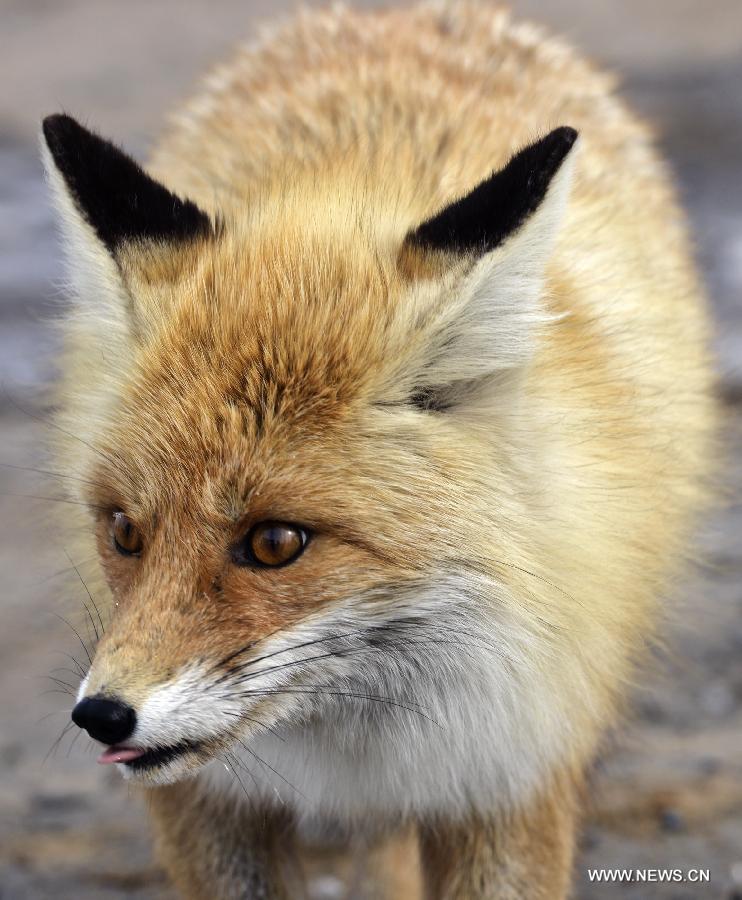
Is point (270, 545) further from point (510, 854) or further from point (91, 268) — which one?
point (510, 854)

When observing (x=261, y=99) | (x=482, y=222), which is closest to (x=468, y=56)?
(x=261, y=99)

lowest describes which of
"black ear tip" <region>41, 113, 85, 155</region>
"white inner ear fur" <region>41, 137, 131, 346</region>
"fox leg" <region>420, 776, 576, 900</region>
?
"fox leg" <region>420, 776, 576, 900</region>

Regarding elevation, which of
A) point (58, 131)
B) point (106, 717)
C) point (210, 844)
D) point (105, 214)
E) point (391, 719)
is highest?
point (58, 131)

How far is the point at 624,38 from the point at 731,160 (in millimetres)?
3836

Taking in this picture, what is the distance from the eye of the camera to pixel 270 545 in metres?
3.29

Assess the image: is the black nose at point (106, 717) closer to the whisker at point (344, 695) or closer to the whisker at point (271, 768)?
the whisker at point (344, 695)

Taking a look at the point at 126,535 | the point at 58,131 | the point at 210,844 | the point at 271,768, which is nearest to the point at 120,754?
the point at 126,535

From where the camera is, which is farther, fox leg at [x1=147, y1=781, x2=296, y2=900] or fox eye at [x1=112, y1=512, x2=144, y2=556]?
fox leg at [x1=147, y1=781, x2=296, y2=900]

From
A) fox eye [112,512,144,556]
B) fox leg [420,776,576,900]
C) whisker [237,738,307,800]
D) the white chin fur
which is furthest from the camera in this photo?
fox leg [420,776,576,900]

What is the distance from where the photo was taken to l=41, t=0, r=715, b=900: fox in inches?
129

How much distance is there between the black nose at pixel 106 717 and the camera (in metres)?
2.99

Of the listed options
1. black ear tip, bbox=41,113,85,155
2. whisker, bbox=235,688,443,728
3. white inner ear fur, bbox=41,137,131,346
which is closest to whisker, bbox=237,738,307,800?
whisker, bbox=235,688,443,728

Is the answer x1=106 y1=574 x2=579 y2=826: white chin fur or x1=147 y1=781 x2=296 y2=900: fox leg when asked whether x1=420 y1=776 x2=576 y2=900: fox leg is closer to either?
x1=106 y1=574 x2=579 y2=826: white chin fur

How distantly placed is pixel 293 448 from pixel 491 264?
740mm
